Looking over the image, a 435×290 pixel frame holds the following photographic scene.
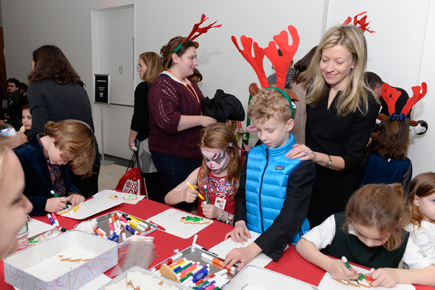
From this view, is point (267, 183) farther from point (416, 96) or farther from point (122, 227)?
point (416, 96)

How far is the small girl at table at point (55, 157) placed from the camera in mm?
1562

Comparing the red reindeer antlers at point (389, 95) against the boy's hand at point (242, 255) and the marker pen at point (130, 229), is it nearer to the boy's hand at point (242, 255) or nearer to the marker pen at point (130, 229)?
the boy's hand at point (242, 255)

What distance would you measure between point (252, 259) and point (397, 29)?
93.8 inches

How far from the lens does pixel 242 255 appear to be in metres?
1.08

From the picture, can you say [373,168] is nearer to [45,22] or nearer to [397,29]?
[397,29]

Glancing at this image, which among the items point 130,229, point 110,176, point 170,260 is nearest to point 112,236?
point 130,229

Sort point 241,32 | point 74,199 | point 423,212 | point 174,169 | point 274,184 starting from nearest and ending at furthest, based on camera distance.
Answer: point 274,184 → point 423,212 → point 74,199 → point 174,169 → point 241,32

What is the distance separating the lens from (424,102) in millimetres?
2551

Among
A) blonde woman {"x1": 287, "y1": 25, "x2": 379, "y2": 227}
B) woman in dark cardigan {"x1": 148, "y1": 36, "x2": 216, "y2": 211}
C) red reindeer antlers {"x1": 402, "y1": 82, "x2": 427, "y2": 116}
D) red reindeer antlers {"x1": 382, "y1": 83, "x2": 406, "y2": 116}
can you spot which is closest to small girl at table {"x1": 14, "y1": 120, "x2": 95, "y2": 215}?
woman in dark cardigan {"x1": 148, "y1": 36, "x2": 216, "y2": 211}

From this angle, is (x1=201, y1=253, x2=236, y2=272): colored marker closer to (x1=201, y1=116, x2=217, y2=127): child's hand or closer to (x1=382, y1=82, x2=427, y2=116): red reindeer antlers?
(x1=201, y1=116, x2=217, y2=127): child's hand

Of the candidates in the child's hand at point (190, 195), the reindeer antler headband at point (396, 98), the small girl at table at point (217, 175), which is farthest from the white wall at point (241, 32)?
the child's hand at point (190, 195)

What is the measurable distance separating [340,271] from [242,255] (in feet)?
1.04

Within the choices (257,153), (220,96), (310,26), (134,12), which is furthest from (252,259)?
(134,12)

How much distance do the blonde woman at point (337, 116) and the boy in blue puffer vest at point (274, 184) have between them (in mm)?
73
